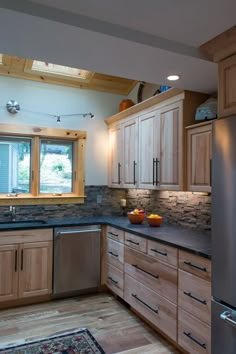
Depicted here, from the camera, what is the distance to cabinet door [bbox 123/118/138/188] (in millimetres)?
3797

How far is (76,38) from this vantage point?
197 centimetres

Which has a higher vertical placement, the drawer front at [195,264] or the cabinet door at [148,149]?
the cabinet door at [148,149]

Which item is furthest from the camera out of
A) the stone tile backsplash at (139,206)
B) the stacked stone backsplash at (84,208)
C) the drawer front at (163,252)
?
the stacked stone backsplash at (84,208)

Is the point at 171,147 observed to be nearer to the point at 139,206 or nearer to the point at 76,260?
the point at 139,206

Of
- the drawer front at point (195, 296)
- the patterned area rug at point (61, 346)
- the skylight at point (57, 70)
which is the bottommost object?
the patterned area rug at point (61, 346)

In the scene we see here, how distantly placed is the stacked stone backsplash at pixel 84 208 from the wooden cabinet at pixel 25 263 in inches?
21.8

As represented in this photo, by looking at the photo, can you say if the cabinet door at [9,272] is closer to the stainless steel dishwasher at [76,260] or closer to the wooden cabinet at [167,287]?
the stainless steel dishwasher at [76,260]

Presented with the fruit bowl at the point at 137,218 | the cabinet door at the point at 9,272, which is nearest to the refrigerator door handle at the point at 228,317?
the fruit bowl at the point at 137,218

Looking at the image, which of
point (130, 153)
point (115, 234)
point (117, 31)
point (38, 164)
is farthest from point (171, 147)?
point (38, 164)

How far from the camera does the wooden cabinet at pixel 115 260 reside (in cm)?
334

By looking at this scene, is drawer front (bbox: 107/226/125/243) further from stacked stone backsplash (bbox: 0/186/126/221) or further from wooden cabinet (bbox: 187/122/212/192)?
wooden cabinet (bbox: 187/122/212/192)

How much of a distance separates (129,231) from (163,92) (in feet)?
5.05

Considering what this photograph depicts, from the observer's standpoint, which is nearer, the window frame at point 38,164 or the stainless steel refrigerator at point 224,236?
the stainless steel refrigerator at point 224,236

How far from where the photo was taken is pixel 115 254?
348 centimetres
